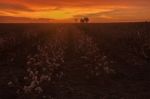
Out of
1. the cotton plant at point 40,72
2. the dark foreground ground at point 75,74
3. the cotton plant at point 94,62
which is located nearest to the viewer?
the dark foreground ground at point 75,74

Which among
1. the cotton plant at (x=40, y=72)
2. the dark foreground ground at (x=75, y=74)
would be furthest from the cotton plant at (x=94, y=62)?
the cotton plant at (x=40, y=72)

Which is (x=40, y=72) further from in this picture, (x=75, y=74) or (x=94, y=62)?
(x=94, y=62)

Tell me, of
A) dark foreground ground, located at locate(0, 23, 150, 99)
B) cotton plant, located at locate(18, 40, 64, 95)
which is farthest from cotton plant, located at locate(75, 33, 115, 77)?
cotton plant, located at locate(18, 40, 64, 95)

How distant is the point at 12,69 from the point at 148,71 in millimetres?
5692

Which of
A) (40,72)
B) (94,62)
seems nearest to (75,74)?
(40,72)

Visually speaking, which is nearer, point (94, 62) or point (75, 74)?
point (75, 74)

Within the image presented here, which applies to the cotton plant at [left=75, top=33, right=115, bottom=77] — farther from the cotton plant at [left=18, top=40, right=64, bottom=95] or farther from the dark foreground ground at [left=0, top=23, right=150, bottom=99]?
the cotton plant at [left=18, top=40, right=64, bottom=95]

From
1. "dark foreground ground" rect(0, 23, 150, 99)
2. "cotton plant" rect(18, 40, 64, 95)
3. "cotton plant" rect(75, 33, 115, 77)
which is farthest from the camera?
"cotton plant" rect(75, 33, 115, 77)

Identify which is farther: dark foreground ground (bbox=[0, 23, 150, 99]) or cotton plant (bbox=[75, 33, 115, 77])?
cotton plant (bbox=[75, 33, 115, 77])

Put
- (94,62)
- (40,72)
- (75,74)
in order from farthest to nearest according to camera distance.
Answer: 1. (94,62)
2. (75,74)
3. (40,72)

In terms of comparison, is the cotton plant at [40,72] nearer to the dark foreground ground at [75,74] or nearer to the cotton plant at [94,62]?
the dark foreground ground at [75,74]

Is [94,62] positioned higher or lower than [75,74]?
higher

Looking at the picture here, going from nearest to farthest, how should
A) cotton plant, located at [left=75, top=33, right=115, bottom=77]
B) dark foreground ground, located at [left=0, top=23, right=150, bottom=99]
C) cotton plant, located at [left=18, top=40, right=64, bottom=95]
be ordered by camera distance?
dark foreground ground, located at [left=0, top=23, right=150, bottom=99] < cotton plant, located at [left=18, top=40, right=64, bottom=95] < cotton plant, located at [left=75, top=33, right=115, bottom=77]

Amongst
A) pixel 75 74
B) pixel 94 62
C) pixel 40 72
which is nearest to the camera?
pixel 40 72
